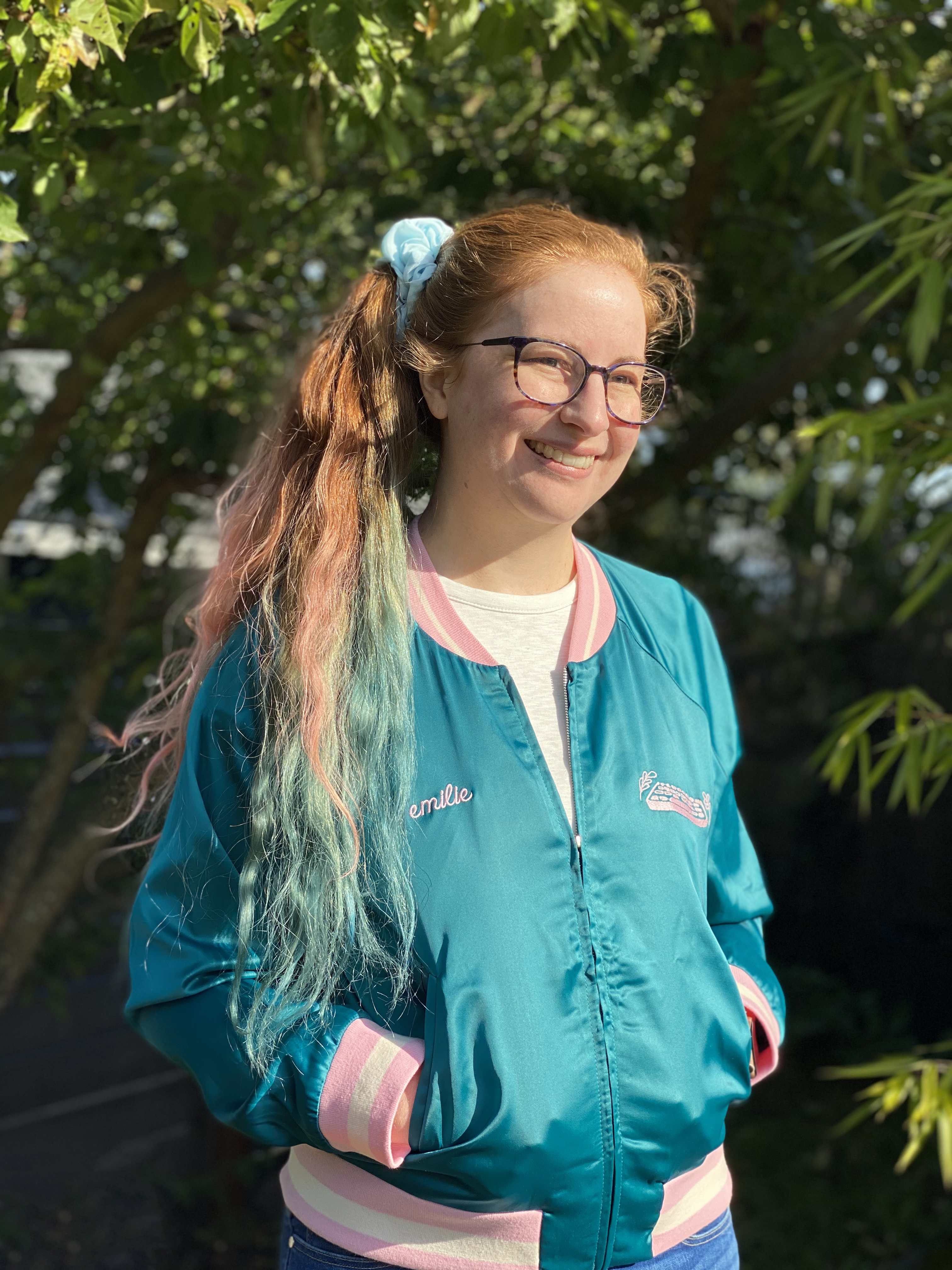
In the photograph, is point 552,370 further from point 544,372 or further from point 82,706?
point 82,706

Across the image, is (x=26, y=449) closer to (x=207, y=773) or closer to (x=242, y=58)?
(x=242, y=58)

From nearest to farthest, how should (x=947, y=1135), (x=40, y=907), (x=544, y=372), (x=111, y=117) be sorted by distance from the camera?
1. (x=544, y=372)
2. (x=111, y=117)
3. (x=947, y=1135)
4. (x=40, y=907)

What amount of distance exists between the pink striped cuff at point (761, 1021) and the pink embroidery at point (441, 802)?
42 cm

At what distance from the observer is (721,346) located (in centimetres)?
371

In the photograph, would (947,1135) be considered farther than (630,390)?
Yes

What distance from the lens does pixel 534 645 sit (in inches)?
54.4

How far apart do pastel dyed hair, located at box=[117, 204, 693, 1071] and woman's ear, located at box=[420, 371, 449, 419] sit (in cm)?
2

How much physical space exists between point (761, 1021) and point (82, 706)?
104 inches

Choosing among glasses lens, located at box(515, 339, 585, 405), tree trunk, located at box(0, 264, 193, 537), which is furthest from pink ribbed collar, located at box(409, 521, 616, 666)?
tree trunk, located at box(0, 264, 193, 537)

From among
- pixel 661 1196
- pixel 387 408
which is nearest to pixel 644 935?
pixel 661 1196

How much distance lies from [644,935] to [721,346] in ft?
9.22

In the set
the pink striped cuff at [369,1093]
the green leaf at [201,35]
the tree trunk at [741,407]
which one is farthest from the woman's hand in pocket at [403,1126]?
the tree trunk at [741,407]

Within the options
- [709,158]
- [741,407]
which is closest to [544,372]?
[709,158]

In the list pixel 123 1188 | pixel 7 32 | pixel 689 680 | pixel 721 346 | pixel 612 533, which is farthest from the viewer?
pixel 123 1188
